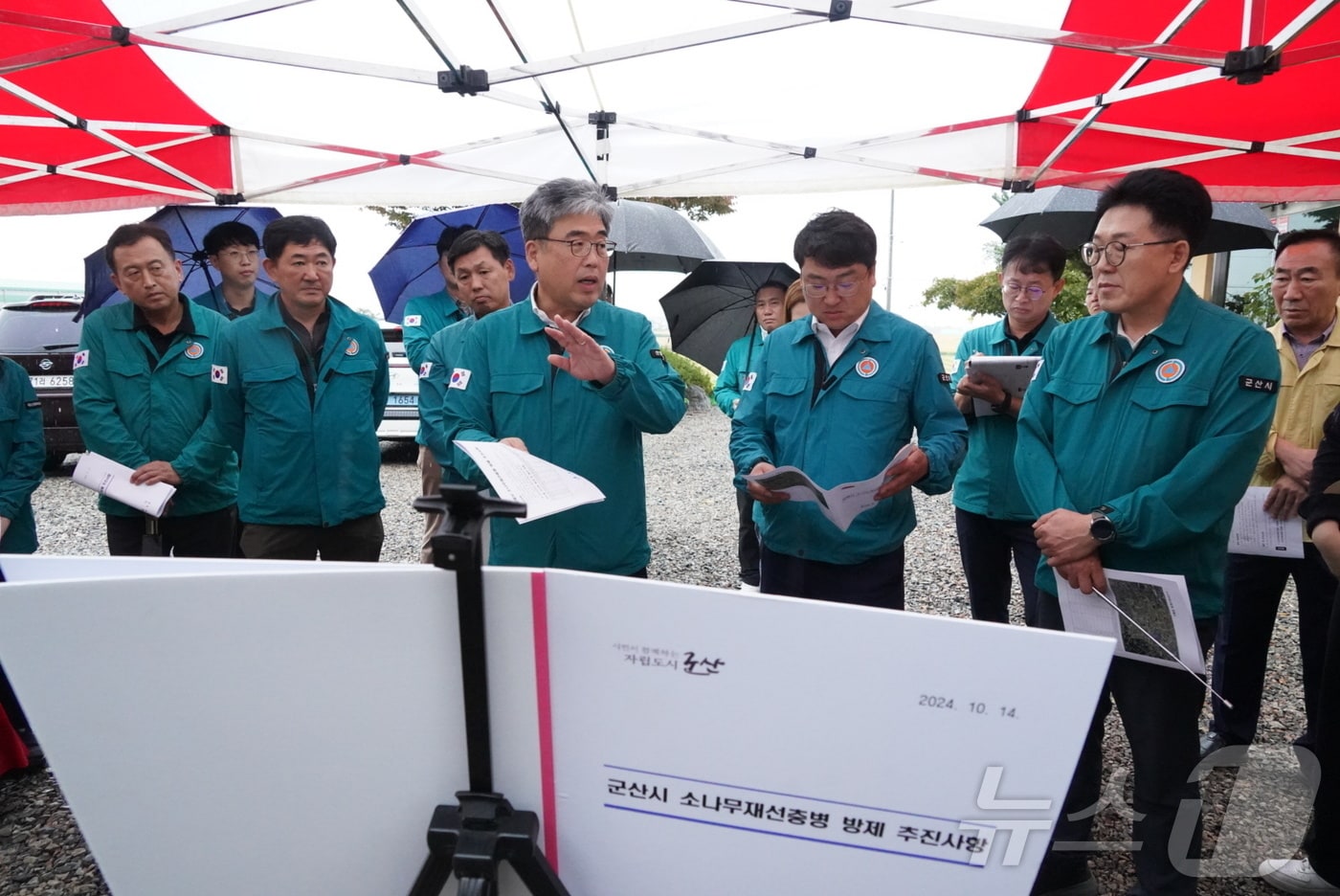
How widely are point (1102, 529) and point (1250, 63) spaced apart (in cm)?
226

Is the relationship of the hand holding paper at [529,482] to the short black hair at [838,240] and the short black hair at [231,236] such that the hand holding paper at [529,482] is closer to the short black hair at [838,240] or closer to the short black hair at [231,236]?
the short black hair at [838,240]

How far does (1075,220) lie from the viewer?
189 inches

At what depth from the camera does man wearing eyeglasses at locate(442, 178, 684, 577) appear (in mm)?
2254

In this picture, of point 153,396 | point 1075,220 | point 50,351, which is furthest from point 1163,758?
point 50,351

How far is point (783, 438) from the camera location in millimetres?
2576

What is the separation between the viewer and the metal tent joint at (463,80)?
361 cm

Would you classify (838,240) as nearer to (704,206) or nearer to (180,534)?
(180,534)

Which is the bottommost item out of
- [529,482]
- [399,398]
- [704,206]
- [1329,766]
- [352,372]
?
[1329,766]

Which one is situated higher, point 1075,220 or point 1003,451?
point 1075,220

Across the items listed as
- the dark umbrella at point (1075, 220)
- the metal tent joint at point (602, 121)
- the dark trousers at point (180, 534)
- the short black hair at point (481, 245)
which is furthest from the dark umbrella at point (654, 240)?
the dark trousers at point (180, 534)

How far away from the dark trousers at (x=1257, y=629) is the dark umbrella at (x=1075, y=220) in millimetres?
2478

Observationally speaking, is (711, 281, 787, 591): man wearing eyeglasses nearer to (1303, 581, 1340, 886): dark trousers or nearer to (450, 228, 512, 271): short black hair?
(450, 228, 512, 271): short black hair

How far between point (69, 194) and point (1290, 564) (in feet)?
22.4

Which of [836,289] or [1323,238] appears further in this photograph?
[1323,238]
